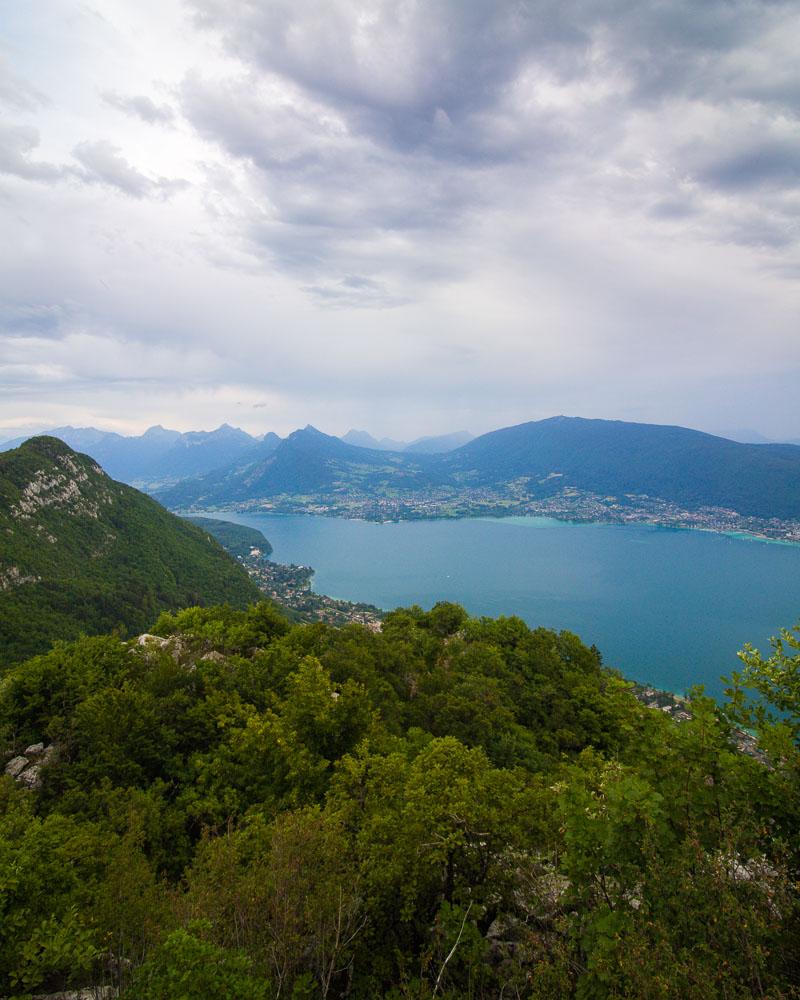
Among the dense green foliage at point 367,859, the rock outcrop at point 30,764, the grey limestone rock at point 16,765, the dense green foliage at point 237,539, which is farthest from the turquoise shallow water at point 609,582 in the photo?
the grey limestone rock at point 16,765

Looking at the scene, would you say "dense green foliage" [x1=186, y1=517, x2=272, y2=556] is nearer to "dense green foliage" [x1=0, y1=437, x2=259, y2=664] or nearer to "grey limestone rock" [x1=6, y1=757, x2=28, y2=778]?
"dense green foliage" [x1=0, y1=437, x2=259, y2=664]

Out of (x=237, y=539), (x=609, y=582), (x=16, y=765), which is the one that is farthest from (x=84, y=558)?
(x=609, y=582)

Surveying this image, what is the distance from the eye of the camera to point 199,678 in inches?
722

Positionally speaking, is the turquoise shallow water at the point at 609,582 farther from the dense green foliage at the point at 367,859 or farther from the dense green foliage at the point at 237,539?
the dense green foliage at the point at 367,859

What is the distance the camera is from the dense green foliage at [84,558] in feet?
172

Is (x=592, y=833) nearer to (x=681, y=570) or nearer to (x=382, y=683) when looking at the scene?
(x=382, y=683)

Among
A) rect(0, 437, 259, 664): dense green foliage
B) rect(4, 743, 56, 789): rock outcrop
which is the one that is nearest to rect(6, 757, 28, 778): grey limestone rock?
rect(4, 743, 56, 789): rock outcrop

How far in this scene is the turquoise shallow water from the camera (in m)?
73.7

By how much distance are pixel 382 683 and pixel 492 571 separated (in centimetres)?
10246

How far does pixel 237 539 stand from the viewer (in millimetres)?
168250

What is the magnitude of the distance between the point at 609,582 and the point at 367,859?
4521 inches

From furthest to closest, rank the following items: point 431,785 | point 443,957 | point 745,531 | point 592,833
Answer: point 745,531 → point 431,785 → point 443,957 → point 592,833

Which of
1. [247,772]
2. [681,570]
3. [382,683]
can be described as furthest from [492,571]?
[247,772]

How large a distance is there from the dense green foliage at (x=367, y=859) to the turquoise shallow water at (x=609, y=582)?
61.6 m
